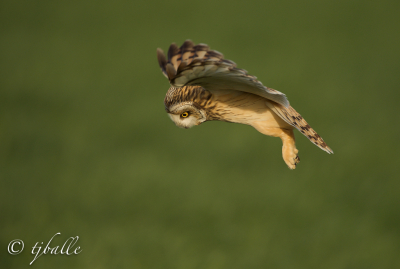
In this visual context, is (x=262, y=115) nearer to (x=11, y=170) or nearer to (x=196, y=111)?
(x=196, y=111)

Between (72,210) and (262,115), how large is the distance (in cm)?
429

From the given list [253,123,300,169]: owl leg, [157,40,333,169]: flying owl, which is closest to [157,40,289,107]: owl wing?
[157,40,333,169]: flying owl

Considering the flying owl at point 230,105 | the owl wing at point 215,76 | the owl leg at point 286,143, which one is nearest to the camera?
the owl wing at point 215,76

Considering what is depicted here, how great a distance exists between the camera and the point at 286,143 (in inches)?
48.9

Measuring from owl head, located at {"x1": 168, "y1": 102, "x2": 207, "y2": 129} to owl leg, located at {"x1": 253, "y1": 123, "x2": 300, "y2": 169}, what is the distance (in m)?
0.17

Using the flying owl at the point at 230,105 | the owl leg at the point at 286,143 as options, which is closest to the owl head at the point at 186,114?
the flying owl at the point at 230,105

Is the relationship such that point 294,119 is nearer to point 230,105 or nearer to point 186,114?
point 230,105

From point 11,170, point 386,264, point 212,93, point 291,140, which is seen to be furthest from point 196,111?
point 11,170

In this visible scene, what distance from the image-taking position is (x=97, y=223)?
4.83 metres

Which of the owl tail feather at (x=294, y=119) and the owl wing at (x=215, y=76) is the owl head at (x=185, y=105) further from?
the owl tail feather at (x=294, y=119)

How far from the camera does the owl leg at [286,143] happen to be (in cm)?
121

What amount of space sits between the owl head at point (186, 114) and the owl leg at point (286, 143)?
0.17 meters

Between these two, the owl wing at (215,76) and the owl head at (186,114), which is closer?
the owl wing at (215,76)

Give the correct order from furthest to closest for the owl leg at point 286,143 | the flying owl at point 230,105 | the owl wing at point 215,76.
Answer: the owl leg at point 286,143, the flying owl at point 230,105, the owl wing at point 215,76
